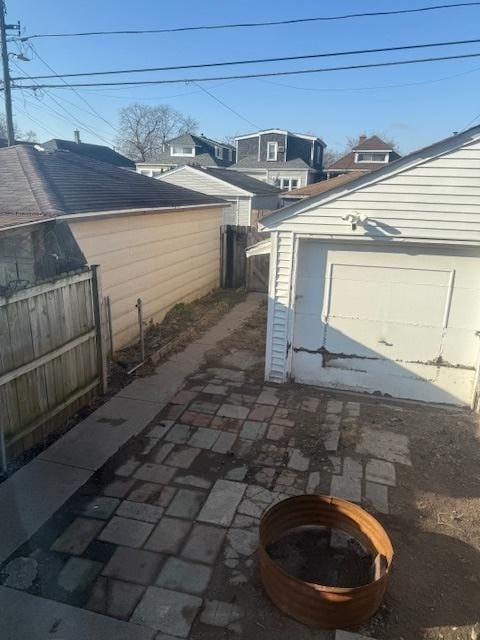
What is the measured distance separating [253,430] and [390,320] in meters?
2.48

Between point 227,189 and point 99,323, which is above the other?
point 227,189

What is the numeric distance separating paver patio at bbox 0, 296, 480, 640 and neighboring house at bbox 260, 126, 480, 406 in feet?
1.87

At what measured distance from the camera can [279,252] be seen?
21.5ft

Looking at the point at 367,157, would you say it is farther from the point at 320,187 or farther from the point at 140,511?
the point at 140,511

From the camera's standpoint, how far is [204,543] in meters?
3.82

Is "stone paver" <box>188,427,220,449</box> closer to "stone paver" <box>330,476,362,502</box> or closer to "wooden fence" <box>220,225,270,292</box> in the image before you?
"stone paver" <box>330,476,362,502</box>

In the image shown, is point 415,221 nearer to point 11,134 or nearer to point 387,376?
point 387,376

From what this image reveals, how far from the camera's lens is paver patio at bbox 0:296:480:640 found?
10.5 ft

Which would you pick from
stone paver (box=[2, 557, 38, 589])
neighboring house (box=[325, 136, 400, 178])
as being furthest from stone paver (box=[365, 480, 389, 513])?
neighboring house (box=[325, 136, 400, 178])

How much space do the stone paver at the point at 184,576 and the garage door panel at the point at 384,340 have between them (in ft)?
13.0

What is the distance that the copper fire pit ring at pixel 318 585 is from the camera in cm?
300

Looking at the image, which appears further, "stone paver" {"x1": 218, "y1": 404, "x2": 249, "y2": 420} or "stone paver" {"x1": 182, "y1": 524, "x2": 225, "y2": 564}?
"stone paver" {"x1": 218, "y1": 404, "x2": 249, "y2": 420}

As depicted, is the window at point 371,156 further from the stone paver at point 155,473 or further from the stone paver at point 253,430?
the stone paver at point 155,473

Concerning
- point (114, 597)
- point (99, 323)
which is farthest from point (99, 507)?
point (99, 323)
